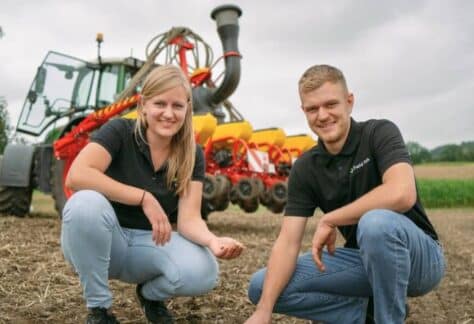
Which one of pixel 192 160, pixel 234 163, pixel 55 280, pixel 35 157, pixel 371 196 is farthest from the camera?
pixel 35 157

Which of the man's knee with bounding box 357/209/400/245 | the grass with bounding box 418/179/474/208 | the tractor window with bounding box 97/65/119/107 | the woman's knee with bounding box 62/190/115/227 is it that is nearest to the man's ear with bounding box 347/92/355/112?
the man's knee with bounding box 357/209/400/245

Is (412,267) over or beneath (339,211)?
beneath

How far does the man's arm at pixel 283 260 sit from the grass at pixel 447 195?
15.9 m

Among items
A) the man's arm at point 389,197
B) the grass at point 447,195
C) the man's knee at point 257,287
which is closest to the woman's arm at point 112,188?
the man's knee at point 257,287

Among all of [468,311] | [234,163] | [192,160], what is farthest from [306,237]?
[192,160]

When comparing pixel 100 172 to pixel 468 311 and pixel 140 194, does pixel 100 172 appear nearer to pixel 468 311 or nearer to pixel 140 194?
pixel 140 194

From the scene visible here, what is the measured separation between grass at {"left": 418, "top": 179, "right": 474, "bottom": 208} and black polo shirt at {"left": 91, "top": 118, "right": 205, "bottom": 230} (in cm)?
1599

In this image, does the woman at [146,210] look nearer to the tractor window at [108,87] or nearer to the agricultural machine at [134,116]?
the agricultural machine at [134,116]

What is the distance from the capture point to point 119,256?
2156 mm

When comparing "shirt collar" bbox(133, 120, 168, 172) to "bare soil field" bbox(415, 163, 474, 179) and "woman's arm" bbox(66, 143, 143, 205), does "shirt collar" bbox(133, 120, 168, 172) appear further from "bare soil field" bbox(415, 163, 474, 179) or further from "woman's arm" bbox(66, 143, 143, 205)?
"bare soil field" bbox(415, 163, 474, 179)

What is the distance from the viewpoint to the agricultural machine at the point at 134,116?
5750mm

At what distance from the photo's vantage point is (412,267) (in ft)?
6.31

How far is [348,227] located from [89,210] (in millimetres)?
950

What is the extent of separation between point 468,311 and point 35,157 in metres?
5.60
